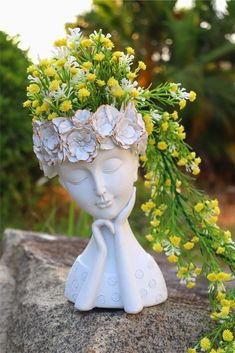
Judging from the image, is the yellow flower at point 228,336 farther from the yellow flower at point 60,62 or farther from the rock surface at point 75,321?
the yellow flower at point 60,62

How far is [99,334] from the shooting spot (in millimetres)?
1982

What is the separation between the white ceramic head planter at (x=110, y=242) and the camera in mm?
1986

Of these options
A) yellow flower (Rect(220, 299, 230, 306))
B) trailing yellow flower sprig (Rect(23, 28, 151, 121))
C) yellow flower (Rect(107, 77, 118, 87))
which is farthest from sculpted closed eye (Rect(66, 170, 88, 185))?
yellow flower (Rect(220, 299, 230, 306))

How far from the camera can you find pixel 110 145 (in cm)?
195

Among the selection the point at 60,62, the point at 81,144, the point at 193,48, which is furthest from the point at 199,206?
the point at 193,48

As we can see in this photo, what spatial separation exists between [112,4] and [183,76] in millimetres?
1704

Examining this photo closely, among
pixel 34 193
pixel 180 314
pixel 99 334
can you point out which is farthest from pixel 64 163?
pixel 34 193

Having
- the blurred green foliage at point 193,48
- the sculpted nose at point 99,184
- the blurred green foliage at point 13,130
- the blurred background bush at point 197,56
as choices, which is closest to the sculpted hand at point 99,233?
the sculpted nose at point 99,184

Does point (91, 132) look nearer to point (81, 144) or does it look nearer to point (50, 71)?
point (81, 144)

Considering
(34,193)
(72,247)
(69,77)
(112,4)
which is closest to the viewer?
(69,77)

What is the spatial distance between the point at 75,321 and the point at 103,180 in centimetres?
54

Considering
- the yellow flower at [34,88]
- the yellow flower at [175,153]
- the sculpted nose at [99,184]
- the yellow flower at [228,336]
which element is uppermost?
the yellow flower at [34,88]

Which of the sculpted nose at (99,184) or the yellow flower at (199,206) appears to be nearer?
the sculpted nose at (99,184)

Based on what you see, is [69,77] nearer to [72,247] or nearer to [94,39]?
[94,39]
